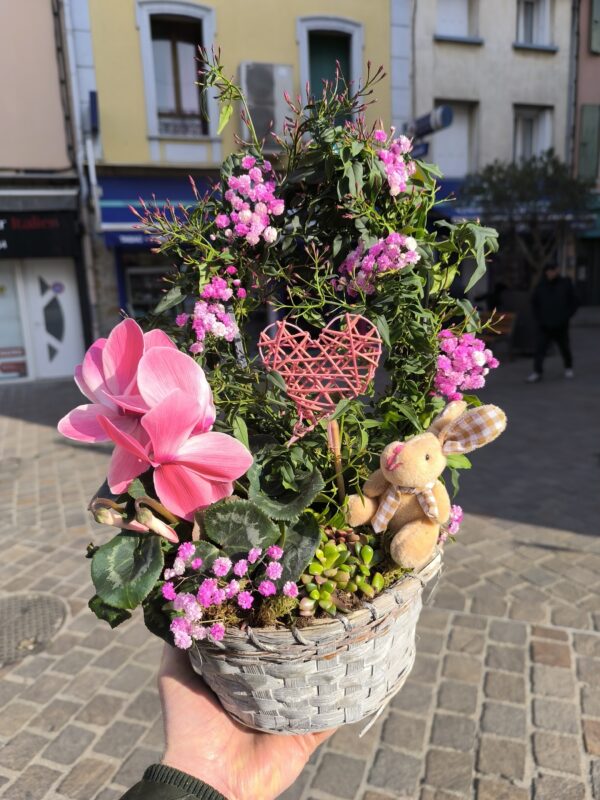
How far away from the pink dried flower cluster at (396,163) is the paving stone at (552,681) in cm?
245

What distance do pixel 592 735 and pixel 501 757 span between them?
→ 412 millimetres

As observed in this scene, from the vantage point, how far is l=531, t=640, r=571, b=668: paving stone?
9.31 feet

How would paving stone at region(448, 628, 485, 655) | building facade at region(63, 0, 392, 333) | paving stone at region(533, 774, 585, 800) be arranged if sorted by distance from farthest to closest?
building facade at region(63, 0, 392, 333)
paving stone at region(448, 628, 485, 655)
paving stone at region(533, 774, 585, 800)

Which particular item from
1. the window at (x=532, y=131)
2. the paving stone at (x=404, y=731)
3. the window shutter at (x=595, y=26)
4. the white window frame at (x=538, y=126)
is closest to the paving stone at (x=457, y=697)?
the paving stone at (x=404, y=731)

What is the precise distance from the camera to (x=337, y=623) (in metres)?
1.15

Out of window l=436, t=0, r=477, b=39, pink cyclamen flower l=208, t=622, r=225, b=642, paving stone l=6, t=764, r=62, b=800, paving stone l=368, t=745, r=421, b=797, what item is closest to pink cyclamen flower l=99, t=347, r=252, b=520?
pink cyclamen flower l=208, t=622, r=225, b=642

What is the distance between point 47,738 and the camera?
2.56m

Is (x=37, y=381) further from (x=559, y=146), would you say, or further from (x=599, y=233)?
(x=599, y=233)

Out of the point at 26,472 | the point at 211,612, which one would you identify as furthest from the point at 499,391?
the point at 211,612

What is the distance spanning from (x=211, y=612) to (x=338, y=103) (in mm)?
1195

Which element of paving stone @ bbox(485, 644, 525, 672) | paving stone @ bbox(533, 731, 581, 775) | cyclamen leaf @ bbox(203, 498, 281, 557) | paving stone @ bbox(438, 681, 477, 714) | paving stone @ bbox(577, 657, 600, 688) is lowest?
paving stone @ bbox(438, 681, 477, 714)

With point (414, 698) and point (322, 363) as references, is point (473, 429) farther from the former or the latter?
point (414, 698)

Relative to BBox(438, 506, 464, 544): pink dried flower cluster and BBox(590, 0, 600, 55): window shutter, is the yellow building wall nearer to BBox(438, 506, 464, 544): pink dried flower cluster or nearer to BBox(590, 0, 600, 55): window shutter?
BBox(590, 0, 600, 55): window shutter

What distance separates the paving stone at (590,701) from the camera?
254 cm
